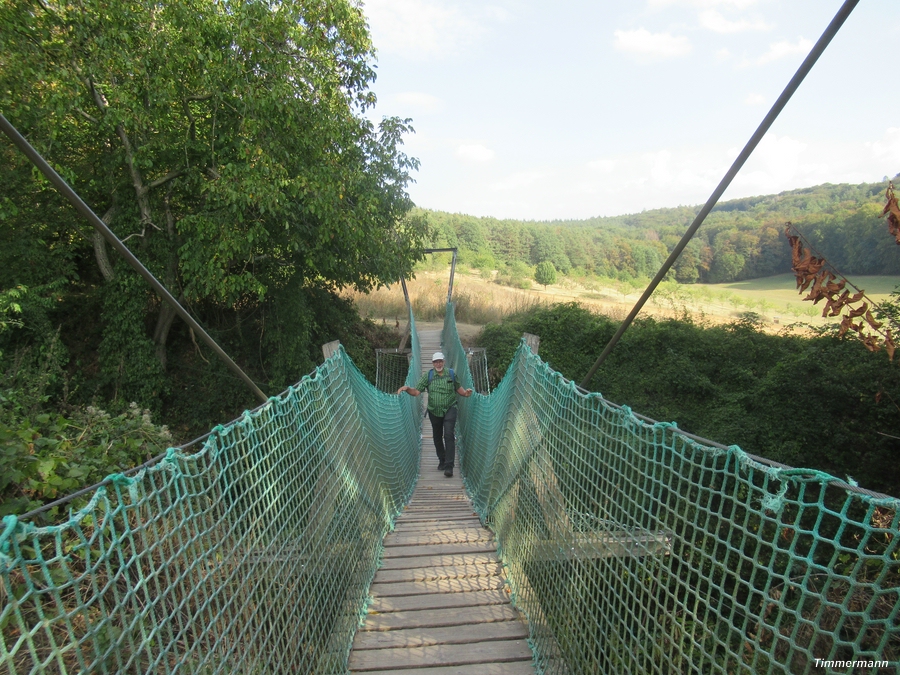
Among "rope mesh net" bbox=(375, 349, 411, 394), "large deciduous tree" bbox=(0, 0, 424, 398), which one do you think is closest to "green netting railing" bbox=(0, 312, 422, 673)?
"large deciduous tree" bbox=(0, 0, 424, 398)

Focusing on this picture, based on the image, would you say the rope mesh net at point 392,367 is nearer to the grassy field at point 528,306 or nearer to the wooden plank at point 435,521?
the grassy field at point 528,306

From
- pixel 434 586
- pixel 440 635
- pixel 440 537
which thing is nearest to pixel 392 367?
pixel 440 537

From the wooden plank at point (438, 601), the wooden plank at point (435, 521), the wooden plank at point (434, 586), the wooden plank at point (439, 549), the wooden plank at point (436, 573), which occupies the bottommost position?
the wooden plank at point (435, 521)

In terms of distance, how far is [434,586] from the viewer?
281 centimetres

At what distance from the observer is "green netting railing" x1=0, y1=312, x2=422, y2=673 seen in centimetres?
111

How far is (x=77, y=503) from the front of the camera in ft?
7.95

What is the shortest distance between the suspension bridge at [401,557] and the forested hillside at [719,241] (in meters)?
7.68

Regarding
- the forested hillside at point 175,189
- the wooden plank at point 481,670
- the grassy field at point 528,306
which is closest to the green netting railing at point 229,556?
the wooden plank at point 481,670

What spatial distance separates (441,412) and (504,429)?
1.49 metres

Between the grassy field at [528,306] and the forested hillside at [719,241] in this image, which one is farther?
the forested hillside at [719,241]

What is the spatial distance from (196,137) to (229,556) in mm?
7510

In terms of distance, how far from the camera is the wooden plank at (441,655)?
2.18m

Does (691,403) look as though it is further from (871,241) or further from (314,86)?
(871,241)

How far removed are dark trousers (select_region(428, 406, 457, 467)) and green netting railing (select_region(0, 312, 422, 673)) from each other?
1833mm
